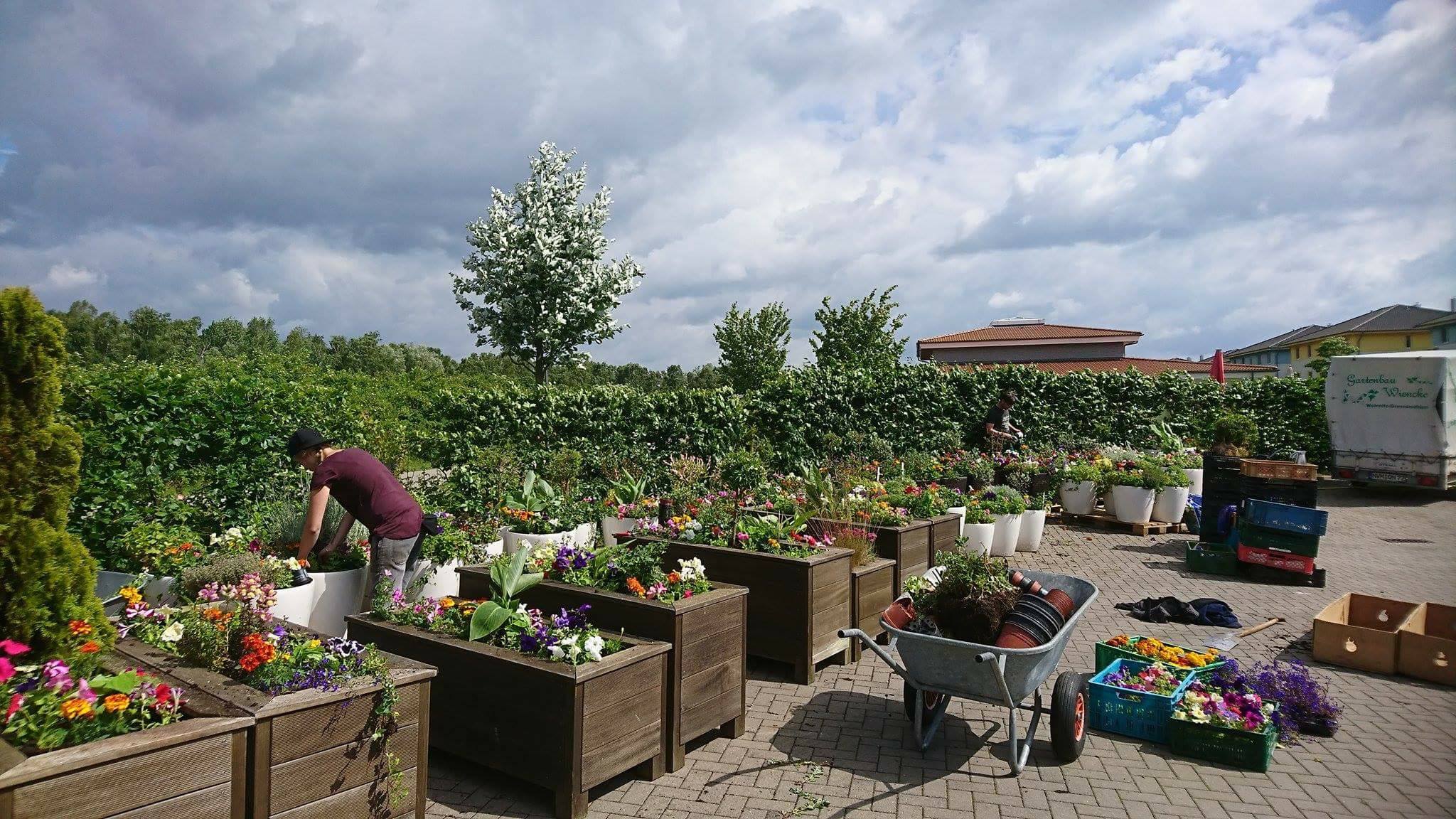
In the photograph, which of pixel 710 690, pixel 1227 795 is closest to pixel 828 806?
pixel 710 690

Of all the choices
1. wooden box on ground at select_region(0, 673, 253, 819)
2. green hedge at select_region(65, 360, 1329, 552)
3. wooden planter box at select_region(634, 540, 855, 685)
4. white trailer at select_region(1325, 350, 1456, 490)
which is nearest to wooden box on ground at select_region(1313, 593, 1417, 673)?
wooden planter box at select_region(634, 540, 855, 685)

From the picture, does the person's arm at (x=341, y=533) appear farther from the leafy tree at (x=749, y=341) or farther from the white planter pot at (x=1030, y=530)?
the leafy tree at (x=749, y=341)

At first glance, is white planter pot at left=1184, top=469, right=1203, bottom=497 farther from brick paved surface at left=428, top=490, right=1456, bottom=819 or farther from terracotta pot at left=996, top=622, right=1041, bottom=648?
terracotta pot at left=996, top=622, right=1041, bottom=648

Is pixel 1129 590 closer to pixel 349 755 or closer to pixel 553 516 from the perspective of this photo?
pixel 553 516

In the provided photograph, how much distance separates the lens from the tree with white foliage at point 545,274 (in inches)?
758

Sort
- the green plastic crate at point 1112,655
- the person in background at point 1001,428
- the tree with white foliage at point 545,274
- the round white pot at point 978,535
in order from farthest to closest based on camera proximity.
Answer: the tree with white foliage at point 545,274 → the person in background at point 1001,428 → the round white pot at point 978,535 → the green plastic crate at point 1112,655

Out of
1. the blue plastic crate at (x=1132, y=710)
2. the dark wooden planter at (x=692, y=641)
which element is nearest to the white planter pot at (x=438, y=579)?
the dark wooden planter at (x=692, y=641)

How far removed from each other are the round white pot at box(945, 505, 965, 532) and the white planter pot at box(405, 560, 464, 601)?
184 inches

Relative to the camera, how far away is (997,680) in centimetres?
389

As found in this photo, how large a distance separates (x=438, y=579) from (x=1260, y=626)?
6.58 metres

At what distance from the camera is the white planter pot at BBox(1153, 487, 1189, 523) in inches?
453

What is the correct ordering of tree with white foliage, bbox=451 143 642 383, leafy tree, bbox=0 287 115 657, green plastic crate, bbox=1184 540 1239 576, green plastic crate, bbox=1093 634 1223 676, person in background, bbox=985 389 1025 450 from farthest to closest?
tree with white foliage, bbox=451 143 642 383 → person in background, bbox=985 389 1025 450 → green plastic crate, bbox=1184 540 1239 576 → green plastic crate, bbox=1093 634 1223 676 → leafy tree, bbox=0 287 115 657


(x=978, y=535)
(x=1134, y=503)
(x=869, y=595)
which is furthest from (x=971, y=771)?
(x=1134, y=503)

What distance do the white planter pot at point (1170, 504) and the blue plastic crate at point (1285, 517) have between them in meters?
2.81
